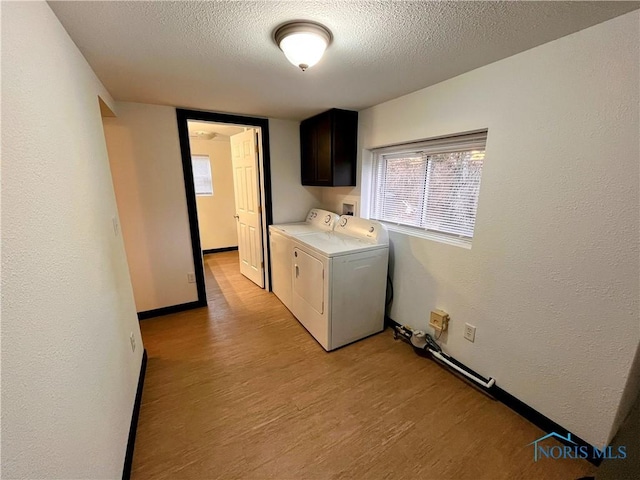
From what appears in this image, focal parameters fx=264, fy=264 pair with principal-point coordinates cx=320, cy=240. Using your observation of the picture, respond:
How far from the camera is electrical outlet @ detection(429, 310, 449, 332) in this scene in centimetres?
203

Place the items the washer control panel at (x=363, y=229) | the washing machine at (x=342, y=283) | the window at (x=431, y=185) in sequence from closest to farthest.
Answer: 1. the window at (x=431, y=185)
2. the washing machine at (x=342, y=283)
3. the washer control panel at (x=363, y=229)

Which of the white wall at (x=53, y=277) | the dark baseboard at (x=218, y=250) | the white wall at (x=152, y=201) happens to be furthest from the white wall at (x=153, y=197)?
the dark baseboard at (x=218, y=250)

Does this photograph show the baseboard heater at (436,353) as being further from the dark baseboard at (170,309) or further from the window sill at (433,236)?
the dark baseboard at (170,309)

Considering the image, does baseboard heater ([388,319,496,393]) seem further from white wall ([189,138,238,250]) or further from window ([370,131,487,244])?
white wall ([189,138,238,250])

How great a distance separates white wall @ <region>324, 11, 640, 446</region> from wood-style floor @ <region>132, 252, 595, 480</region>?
0.34 m

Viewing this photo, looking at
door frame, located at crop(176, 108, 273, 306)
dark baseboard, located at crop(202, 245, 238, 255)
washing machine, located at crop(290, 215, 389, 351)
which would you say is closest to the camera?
washing machine, located at crop(290, 215, 389, 351)

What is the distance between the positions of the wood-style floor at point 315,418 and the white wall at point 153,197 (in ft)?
1.99

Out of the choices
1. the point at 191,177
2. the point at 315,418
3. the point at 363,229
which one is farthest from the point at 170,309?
the point at 363,229

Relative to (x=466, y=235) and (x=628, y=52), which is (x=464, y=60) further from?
(x=466, y=235)

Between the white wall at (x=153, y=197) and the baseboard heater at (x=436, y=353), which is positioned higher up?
the white wall at (x=153, y=197)

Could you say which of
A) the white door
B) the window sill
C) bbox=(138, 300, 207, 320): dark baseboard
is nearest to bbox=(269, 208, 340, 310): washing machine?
the white door

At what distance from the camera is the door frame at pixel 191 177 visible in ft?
8.61

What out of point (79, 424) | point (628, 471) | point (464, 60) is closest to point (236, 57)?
point (464, 60)

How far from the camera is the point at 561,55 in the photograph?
130 centimetres
